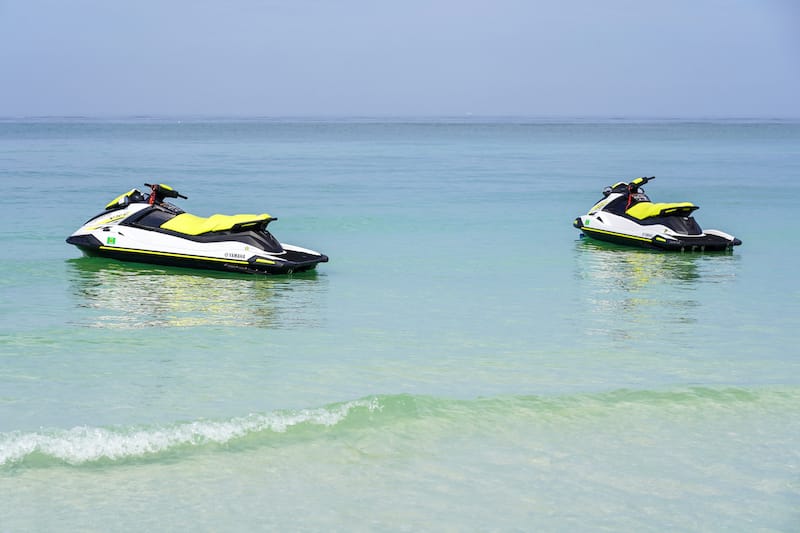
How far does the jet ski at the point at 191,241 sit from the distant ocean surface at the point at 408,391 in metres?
0.30

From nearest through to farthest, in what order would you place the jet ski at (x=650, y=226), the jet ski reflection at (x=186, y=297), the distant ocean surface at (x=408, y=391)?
the distant ocean surface at (x=408, y=391), the jet ski reflection at (x=186, y=297), the jet ski at (x=650, y=226)

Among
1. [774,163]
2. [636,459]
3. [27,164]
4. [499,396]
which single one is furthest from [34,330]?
[774,163]

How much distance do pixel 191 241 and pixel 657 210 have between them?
8.58 metres

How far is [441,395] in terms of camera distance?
909 cm

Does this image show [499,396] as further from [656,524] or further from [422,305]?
[422,305]

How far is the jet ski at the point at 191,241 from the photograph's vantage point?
15.1 m

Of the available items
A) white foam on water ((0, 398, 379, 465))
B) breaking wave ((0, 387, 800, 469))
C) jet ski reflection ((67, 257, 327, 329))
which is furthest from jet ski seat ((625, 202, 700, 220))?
white foam on water ((0, 398, 379, 465))

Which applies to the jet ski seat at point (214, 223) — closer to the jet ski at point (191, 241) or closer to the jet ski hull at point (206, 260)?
the jet ski at point (191, 241)

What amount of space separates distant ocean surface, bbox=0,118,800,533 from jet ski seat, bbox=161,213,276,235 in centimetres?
73

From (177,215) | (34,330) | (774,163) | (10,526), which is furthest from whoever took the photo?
(774,163)

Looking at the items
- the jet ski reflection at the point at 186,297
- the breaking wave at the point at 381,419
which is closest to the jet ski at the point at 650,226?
the jet ski reflection at the point at 186,297

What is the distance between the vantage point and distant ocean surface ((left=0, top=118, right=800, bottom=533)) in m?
6.60

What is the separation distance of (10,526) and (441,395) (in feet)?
13.3

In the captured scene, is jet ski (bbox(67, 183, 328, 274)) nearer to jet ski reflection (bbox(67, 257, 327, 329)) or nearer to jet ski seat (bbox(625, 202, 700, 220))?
jet ski reflection (bbox(67, 257, 327, 329))
